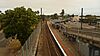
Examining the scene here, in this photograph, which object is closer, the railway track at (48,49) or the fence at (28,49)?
the fence at (28,49)

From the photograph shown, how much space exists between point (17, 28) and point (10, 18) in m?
3.39

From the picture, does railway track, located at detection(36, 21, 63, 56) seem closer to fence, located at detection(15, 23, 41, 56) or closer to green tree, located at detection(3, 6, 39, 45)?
fence, located at detection(15, 23, 41, 56)

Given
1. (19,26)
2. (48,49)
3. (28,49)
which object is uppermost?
(19,26)

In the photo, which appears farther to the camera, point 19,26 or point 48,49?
point 19,26

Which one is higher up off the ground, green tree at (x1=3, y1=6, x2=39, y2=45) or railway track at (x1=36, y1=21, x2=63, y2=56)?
green tree at (x1=3, y1=6, x2=39, y2=45)

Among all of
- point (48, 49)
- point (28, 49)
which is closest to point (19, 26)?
point (48, 49)

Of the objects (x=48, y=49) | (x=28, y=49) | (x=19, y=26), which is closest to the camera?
(x=28, y=49)

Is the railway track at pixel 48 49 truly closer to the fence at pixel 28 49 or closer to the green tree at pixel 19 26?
the fence at pixel 28 49

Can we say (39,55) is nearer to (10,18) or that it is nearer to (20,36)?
(20,36)

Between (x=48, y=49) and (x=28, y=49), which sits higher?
(x=28, y=49)

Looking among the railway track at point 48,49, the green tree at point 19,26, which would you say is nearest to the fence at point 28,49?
the railway track at point 48,49

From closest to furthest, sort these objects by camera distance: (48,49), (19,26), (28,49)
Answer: (28,49) < (48,49) < (19,26)

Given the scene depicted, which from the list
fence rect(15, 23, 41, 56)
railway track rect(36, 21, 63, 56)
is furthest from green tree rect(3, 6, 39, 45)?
fence rect(15, 23, 41, 56)

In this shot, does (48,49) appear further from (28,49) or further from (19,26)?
(28,49)
